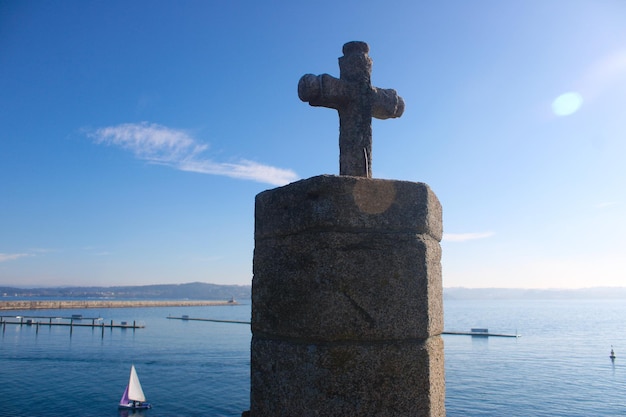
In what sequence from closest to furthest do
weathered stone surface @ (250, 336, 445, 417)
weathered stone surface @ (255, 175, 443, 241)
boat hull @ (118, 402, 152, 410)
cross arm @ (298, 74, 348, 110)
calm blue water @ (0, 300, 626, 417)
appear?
weathered stone surface @ (250, 336, 445, 417), weathered stone surface @ (255, 175, 443, 241), cross arm @ (298, 74, 348, 110), boat hull @ (118, 402, 152, 410), calm blue water @ (0, 300, 626, 417)

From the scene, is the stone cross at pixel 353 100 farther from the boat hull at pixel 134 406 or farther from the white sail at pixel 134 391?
the boat hull at pixel 134 406

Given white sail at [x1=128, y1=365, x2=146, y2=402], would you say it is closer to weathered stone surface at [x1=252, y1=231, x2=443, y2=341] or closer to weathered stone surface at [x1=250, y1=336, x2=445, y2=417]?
weathered stone surface at [x1=250, y1=336, x2=445, y2=417]

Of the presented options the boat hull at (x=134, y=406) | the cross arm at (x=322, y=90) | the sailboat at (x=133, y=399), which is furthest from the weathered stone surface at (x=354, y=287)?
the boat hull at (x=134, y=406)

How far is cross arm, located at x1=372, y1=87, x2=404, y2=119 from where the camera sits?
331cm

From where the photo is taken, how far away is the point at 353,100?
3256 mm

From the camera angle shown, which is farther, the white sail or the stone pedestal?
the white sail

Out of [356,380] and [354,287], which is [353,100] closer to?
[354,287]

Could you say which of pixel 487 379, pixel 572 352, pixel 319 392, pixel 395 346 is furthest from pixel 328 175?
pixel 572 352

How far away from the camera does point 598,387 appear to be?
37.2 meters

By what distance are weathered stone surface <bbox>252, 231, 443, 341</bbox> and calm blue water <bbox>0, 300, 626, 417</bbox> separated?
2941cm

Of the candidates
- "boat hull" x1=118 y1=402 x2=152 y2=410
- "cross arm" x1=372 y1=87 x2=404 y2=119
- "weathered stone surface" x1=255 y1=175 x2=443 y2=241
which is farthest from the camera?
"boat hull" x1=118 y1=402 x2=152 y2=410

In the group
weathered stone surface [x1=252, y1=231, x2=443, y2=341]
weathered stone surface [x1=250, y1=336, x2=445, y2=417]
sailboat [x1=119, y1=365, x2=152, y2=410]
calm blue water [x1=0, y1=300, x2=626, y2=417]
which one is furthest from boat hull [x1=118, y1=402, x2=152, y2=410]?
weathered stone surface [x1=252, y1=231, x2=443, y2=341]

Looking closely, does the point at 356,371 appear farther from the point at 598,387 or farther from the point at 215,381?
the point at 598,387

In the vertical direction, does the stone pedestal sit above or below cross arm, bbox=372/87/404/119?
below
